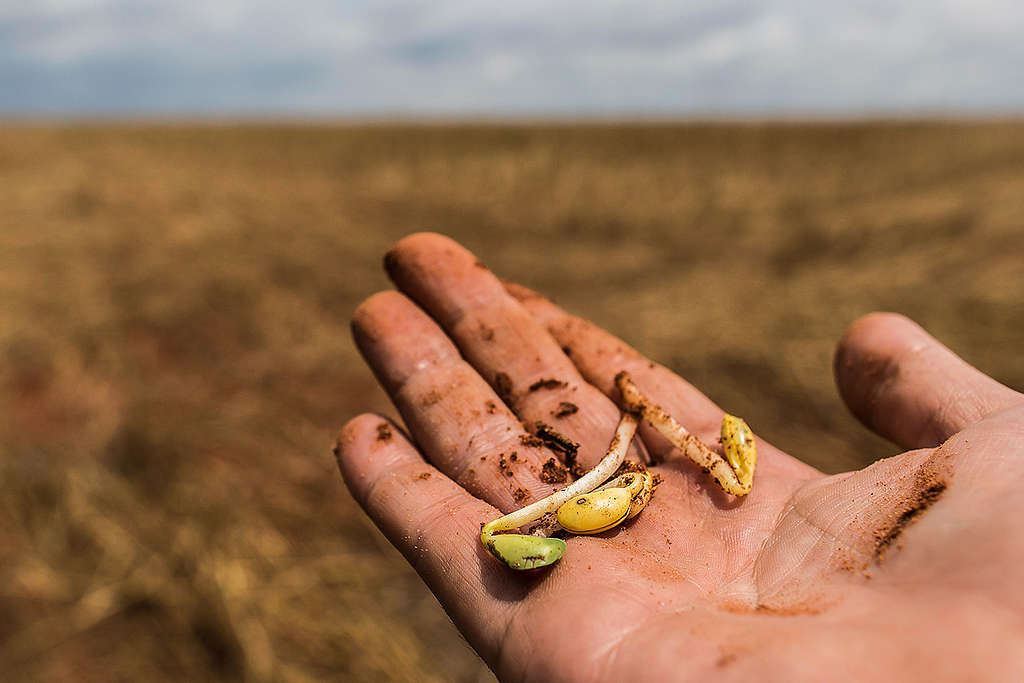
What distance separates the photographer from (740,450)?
2629mm

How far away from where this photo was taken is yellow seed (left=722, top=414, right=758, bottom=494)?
2.55m

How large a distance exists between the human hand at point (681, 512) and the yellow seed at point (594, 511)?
6 centimetres

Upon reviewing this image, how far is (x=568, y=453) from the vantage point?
2713 millimetres

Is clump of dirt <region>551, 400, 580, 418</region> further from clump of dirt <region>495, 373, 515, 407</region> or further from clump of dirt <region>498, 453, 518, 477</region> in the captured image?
clump of dirt <region>498, 453, 518, 477</region>

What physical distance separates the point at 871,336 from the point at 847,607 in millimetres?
1564

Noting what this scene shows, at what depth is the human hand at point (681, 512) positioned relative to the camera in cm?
167

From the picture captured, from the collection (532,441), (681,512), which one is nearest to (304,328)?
(532,441)

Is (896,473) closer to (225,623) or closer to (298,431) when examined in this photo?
(225,623)

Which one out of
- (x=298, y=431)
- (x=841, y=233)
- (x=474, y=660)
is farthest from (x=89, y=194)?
(x=841, y=233)

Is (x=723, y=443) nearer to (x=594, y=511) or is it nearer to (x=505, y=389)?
(x=594, y=511)

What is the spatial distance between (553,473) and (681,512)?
1.59 feet

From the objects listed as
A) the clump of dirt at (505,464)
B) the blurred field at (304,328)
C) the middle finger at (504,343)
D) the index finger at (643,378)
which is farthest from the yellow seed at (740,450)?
the blurred field at (304,328)

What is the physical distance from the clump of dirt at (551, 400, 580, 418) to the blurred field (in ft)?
4.82

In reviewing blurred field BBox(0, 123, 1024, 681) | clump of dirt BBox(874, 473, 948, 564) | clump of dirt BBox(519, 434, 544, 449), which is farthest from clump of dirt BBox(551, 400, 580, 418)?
blurred field BBox(0, 123, 1024, 681)
